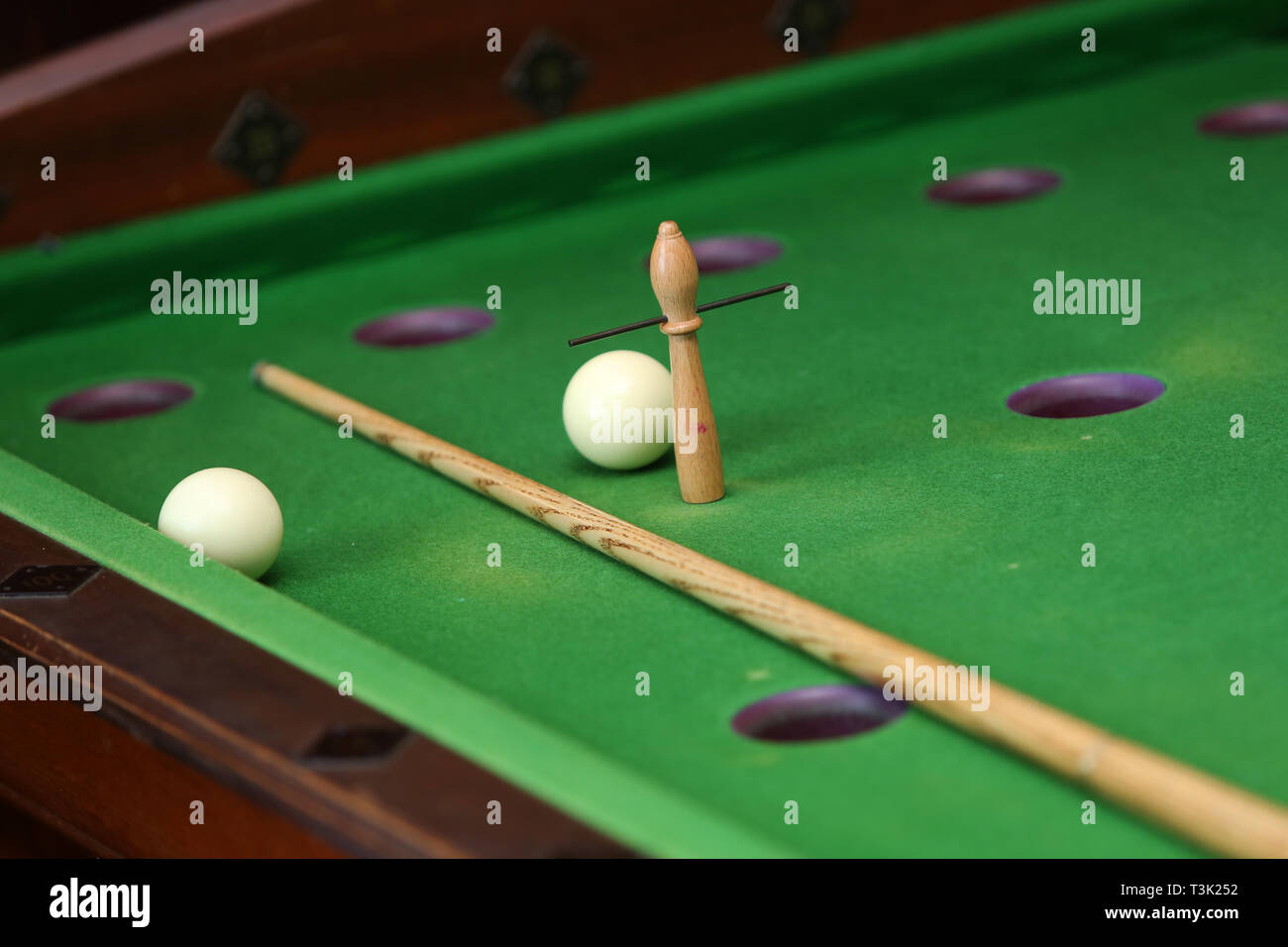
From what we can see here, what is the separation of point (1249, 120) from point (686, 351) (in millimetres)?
1897

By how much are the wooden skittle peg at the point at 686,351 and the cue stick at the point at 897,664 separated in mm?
144

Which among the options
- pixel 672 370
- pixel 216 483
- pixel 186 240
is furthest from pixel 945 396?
pixel 186 240

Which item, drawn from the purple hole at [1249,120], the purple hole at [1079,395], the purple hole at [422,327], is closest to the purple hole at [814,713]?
the purple hole at [1079,395]

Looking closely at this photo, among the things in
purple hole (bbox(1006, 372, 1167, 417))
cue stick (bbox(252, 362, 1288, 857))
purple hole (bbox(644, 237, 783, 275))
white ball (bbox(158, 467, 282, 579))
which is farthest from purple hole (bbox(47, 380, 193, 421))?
purple hole (bbox(1006, 372, 1167, 417))

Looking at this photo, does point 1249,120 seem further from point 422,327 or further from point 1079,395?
point 422,327

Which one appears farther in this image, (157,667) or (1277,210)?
(1277,210)

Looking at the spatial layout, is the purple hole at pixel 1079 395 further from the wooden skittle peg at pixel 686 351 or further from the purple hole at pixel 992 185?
the purple hole at pixel 992 185

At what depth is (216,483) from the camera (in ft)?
6.63

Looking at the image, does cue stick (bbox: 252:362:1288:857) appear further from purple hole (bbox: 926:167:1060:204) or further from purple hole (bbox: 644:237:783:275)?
purple hole (bbox: 926:167:1060:204)

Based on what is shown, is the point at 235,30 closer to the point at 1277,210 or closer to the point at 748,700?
the point at 1277,210

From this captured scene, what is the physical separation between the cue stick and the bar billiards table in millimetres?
30

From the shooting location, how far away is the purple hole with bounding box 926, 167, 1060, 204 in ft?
10.9
